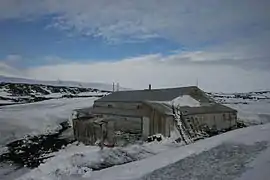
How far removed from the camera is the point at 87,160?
1455cm

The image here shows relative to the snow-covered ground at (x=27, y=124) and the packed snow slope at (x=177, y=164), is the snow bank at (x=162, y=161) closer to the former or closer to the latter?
the packed snow slope at (x=177, y=164)

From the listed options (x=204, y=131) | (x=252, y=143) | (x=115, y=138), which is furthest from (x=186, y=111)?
(x=252, y=143)

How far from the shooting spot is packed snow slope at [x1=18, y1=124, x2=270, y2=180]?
11.4m

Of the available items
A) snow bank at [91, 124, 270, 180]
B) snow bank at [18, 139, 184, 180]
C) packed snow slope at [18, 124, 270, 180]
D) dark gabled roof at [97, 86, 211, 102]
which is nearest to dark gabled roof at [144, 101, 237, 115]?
dark gabled roof at [97, 86, 211, 102]

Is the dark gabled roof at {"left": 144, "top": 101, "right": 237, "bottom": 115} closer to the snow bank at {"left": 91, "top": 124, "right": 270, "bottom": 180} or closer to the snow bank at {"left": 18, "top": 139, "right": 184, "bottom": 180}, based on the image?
the snow bank at {"left": 18, "top": 139, "right": 184, "bottom": 180}

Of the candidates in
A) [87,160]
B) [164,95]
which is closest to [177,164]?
[87,160]

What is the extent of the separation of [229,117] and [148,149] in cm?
1124

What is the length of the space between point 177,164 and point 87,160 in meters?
4.01

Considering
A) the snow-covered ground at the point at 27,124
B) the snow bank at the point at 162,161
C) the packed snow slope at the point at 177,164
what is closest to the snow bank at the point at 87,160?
the packed snow slope at the point at 177,164

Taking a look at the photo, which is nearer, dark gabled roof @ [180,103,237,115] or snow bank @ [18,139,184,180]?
snow bank @ [18,139,184,180]

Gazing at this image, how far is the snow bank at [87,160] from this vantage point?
12.2m

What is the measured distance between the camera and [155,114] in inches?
901

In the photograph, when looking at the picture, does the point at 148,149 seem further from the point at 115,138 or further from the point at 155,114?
the point at 155,114

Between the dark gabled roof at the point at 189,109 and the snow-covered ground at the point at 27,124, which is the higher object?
the dark gabled roof at the point at 189,109
